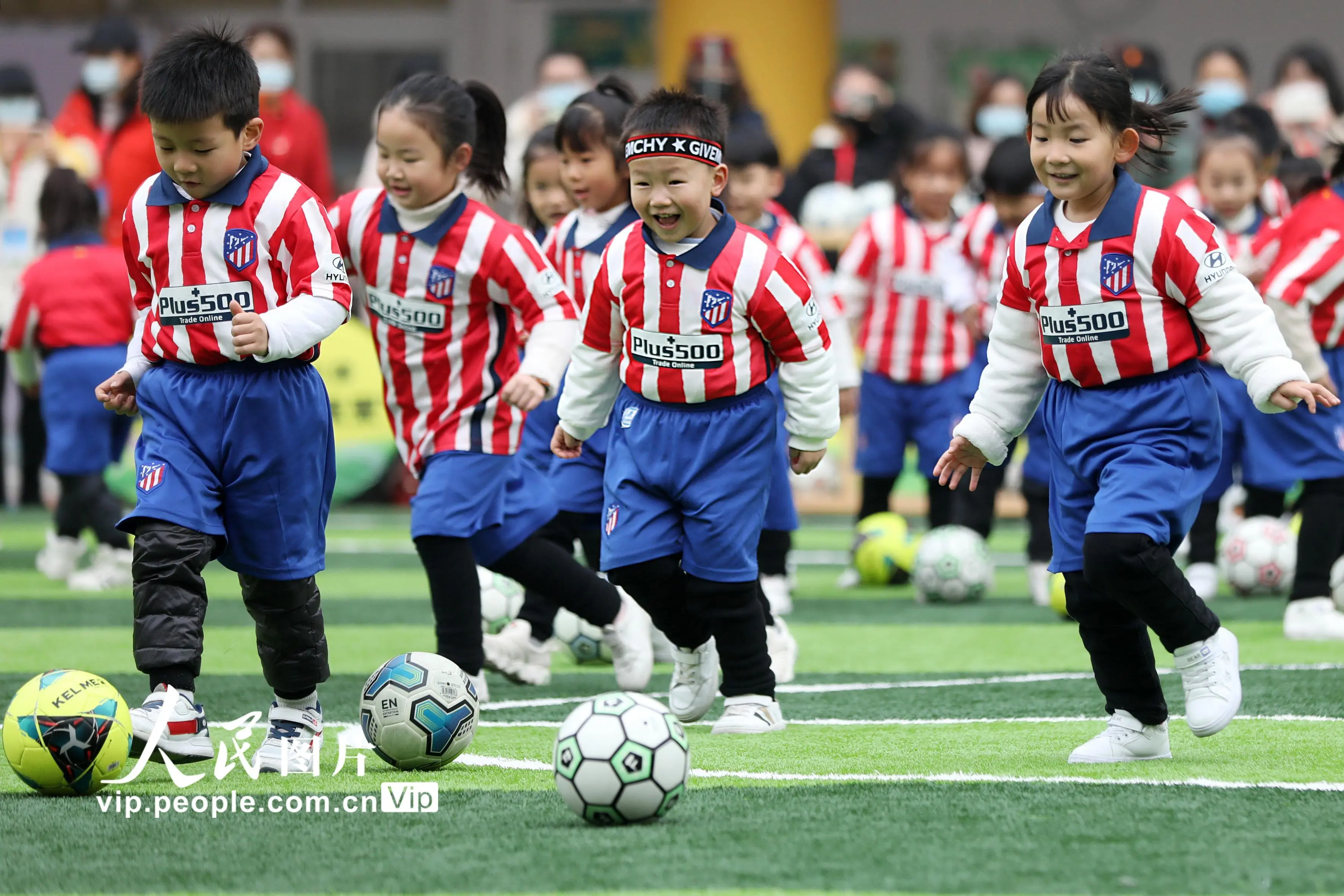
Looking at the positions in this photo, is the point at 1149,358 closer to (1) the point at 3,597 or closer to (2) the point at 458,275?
(2) the point at 458,275

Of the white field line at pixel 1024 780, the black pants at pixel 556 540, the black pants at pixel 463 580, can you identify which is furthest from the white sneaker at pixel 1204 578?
the white field line at pixel 1024 780

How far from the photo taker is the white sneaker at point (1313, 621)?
22.9 feet

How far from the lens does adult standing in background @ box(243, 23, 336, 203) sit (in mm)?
11281

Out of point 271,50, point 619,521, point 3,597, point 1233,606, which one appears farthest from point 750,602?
point 271,50

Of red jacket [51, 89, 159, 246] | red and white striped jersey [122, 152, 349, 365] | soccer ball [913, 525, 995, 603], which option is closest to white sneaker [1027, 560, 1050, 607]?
soccer ball [913, 525, 995, 603]

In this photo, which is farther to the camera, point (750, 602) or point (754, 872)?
point (750, 602)

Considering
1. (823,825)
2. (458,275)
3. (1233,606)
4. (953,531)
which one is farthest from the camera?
(953,531)

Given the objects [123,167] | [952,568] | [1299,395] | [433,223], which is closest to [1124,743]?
[1299,395]

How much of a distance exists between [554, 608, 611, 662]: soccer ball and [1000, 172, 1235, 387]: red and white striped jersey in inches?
110

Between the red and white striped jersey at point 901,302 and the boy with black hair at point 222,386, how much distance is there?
16.5 ft

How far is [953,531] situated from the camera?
8734 mm

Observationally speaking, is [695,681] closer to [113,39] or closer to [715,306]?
[715,306]

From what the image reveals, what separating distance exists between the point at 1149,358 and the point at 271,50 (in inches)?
323

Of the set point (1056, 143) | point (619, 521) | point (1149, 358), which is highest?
point (1056, 143)
